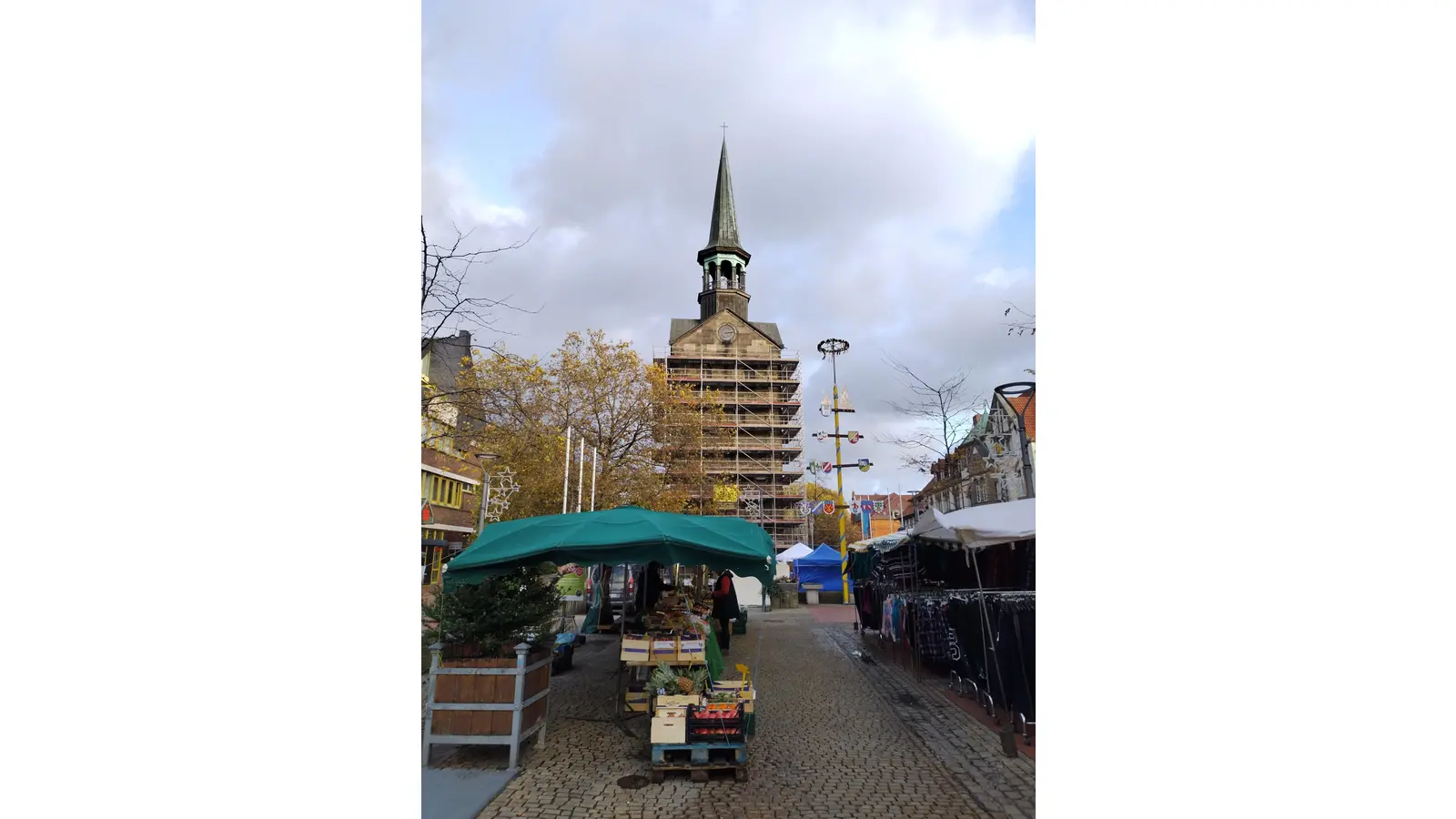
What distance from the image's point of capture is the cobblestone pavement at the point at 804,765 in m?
5.38

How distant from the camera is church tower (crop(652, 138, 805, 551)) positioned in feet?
194

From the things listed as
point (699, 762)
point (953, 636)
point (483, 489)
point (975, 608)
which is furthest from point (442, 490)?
point (699, 762)

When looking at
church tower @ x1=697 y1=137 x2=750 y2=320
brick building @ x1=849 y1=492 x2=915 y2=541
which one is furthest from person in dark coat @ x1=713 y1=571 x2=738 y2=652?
church tower @ x1=697 y1=137 x2=750 y2=320

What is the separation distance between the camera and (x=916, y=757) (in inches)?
266

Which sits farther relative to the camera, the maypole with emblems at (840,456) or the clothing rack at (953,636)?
the maypole with emblems at (840,456)

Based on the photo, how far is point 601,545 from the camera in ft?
21.9

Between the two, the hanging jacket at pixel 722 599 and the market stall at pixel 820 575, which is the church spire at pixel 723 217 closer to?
the market stall at pixel 820 575

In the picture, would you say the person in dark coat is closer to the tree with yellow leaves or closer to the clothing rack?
the clothing rack

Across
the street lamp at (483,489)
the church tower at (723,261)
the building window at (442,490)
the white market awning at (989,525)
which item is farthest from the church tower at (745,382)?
the white market awning at (989,525)

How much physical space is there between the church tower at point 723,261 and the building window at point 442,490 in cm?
2841

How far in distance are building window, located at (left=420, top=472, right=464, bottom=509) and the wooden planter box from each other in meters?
32.7

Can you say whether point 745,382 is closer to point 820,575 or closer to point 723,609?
point 820,575
